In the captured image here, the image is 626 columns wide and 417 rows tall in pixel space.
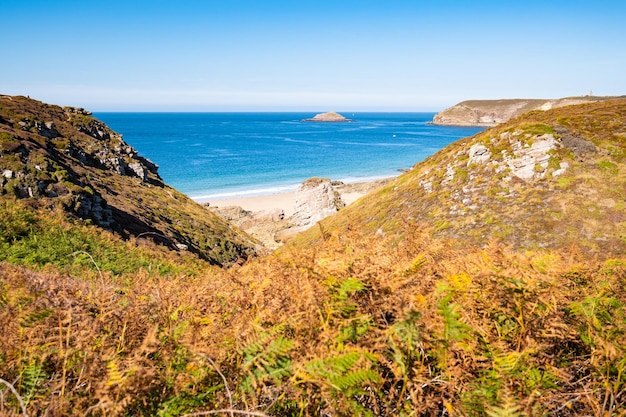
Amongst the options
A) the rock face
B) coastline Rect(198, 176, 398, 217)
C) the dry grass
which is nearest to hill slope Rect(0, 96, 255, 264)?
the rock face

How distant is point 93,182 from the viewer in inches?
1192

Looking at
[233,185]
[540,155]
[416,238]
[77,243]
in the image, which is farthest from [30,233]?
[233,185]

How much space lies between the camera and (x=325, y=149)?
148 metres

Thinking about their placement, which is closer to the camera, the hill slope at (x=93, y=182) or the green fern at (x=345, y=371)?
the green fern at (x=345, y=371)

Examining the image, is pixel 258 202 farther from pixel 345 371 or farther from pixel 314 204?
pixel 345 371

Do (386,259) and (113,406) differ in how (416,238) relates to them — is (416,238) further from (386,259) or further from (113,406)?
(113,406)

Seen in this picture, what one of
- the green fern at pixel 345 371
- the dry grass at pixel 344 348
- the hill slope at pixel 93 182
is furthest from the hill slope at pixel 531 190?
the green fern at pixel 345 371

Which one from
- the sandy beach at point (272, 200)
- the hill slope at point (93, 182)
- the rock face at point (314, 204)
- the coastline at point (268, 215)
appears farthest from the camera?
the sandy beach at point (272, 200)

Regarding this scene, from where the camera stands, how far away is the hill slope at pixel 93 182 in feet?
63.1

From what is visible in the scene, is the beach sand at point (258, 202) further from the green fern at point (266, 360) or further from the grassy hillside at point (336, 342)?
the green fern at point (266, 360)

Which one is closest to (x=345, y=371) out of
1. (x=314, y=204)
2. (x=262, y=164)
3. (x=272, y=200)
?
(x=314, y=204)

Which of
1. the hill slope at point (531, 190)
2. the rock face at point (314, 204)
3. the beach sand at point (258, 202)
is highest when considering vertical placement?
the hill slope at point (531, 190)

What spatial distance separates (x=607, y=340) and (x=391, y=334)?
149 cm

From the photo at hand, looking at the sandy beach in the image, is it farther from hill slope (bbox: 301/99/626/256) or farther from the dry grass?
the dry grass
